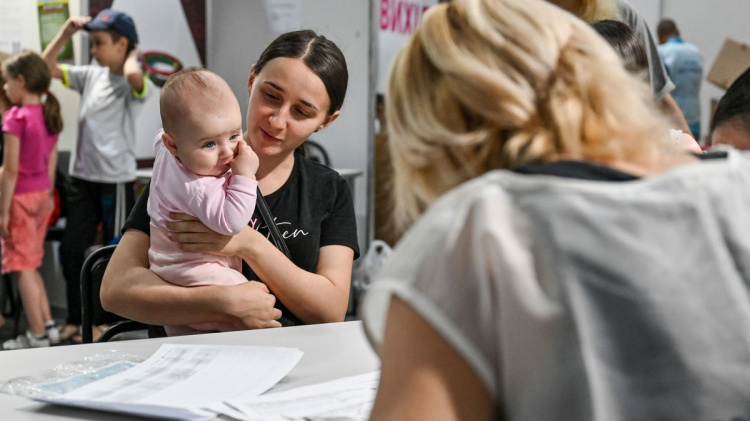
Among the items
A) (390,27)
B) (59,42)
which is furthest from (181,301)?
(390,27)

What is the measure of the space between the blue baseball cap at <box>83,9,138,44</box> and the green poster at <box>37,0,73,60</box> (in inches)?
18.2

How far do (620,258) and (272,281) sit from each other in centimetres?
115

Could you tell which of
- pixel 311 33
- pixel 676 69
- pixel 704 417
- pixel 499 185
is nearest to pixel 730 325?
pixel 704 417

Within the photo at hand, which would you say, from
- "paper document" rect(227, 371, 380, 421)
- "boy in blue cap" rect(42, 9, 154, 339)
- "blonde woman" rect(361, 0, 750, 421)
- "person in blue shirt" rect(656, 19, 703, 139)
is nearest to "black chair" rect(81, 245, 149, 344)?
"paper document" rect(227, 371, 380, 421)

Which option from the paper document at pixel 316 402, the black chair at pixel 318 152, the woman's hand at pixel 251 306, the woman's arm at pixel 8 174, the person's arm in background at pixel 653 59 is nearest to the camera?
the paper document at pixel 316 402

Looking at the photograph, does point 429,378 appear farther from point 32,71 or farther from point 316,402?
point 32,71

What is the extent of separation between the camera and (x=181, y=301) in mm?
1626

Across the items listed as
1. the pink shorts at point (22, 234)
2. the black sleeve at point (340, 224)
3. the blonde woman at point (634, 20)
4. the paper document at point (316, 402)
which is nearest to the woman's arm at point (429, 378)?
the paper document at point (316, 402)

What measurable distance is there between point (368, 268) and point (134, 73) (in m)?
1.72

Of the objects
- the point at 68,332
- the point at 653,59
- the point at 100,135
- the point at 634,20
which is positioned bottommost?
the point at 68,332

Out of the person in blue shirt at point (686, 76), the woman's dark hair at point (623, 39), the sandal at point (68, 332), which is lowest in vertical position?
the sandal at point (68, 332)

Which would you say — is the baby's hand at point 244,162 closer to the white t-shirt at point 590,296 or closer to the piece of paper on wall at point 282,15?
the white t-shirt at point 590,296

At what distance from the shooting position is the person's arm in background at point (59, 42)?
14.6ft

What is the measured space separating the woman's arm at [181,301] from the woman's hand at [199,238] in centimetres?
8
